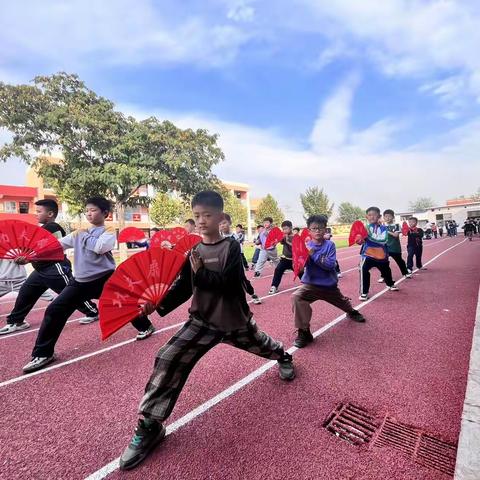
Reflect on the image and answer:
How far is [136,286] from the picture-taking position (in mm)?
2393

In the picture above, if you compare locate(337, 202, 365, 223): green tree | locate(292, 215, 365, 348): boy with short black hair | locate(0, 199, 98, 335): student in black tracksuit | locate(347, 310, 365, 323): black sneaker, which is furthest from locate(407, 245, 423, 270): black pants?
locate(337, 202, 365, 223): green tree

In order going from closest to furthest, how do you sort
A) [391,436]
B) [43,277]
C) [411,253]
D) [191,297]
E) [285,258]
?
[391,436]
[191,297]
[43,277]
[285,258]
[411,253]

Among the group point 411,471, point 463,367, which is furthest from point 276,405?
point 463,367

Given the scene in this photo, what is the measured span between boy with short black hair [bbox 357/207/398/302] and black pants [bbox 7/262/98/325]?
204 inches

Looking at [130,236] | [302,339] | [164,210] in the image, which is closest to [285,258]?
[302,339]

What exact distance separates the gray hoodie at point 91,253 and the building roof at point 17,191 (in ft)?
121

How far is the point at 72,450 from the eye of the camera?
229 centimetres

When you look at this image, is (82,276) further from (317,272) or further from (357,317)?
(357,317)

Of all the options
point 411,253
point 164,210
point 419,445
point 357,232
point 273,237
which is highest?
point 164,210

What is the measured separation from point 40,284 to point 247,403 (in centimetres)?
381

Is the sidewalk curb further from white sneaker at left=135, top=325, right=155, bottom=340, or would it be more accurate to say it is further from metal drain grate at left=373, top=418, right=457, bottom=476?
white sneaker at left=135, top=325, right=155, bottom=340

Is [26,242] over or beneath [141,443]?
over

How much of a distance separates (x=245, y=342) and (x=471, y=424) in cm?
162

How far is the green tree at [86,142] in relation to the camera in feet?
55.2
